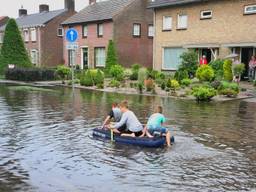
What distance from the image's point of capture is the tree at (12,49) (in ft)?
135

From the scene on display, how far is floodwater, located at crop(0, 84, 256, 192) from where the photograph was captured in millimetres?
7848

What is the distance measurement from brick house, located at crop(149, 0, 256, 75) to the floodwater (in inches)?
490

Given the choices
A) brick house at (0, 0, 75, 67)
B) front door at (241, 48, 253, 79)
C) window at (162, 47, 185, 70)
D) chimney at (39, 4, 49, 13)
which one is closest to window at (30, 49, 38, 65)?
brick house at (0, 0, 75, 67)

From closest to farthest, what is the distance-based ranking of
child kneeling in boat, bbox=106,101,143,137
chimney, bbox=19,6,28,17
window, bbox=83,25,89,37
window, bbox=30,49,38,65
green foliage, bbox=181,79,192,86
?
child kneeling in boat, bbox=106,101,143,137 < green foliage, bbox=181,79,192,86 < window, bbox=83,25,89,37 < window, bbox=30,49,38,65 < chimney, bbox=19,6,28,17

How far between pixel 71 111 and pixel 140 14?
28087mm

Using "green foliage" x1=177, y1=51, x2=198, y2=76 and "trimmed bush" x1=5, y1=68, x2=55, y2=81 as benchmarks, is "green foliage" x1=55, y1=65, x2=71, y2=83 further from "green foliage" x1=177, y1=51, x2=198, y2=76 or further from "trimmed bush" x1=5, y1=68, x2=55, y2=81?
"green foliage" x1=177, y1=51, x2=198, y2=76

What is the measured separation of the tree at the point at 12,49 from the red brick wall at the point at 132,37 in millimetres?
10061

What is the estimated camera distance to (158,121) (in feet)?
36.9

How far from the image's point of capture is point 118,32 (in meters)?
41.8

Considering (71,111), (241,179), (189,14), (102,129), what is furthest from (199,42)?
(241,179)

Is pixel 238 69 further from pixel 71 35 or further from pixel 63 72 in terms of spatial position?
pixel 63 72

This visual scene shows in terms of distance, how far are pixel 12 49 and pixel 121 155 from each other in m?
33.9

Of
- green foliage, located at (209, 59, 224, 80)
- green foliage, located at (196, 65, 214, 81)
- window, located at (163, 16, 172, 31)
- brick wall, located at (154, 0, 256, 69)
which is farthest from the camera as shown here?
window, located at (163, 16, 172, 31)

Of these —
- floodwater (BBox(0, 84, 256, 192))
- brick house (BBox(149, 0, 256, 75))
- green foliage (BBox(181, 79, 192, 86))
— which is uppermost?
brick house (BBox(149, 0, 256, 75))
